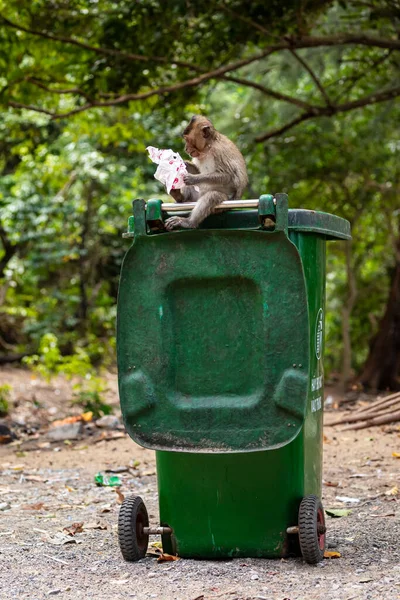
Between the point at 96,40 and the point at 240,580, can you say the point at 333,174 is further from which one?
the point at 240,580

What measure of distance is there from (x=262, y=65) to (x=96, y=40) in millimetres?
2822

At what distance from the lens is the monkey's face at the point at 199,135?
4453 millimetres

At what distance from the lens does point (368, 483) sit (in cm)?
546

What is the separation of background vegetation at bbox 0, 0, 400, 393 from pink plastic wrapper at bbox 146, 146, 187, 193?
3.42m

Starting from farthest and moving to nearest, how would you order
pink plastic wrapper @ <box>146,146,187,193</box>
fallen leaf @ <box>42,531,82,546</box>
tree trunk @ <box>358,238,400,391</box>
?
tree trunk @ <box>358,238,400,391</box>, fallen leaf @ <box>42,531,82,546</box>, pink plastic wrapper @ <box>146,146,187,193</box>

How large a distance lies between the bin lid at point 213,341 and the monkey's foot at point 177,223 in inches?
4.6

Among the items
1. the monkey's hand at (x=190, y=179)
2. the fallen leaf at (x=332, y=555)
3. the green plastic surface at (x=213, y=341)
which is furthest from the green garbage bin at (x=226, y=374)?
the monkey's hand at (x=190, y=179)

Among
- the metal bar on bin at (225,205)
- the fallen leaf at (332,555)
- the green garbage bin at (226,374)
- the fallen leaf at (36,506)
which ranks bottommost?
the fallen leaf at (36,506)

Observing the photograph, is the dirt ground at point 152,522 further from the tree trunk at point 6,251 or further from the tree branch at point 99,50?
the tree trunk at point 6,251

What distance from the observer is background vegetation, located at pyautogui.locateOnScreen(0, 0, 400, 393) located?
7.93m

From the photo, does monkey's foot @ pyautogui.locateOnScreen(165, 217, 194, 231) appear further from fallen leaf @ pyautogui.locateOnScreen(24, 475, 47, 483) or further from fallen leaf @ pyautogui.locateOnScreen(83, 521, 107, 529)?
fallen leaf @ pyautogui.locateOnScreen(24, 475, 47, 483)

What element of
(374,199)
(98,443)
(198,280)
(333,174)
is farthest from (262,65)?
(198,280)

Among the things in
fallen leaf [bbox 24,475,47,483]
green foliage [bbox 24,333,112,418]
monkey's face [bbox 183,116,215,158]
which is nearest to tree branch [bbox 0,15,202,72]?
monkey's face [bbox 183,116,215,158]

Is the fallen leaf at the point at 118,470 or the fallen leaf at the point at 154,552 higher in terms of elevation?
the fallen leaf at the point at 154,552
